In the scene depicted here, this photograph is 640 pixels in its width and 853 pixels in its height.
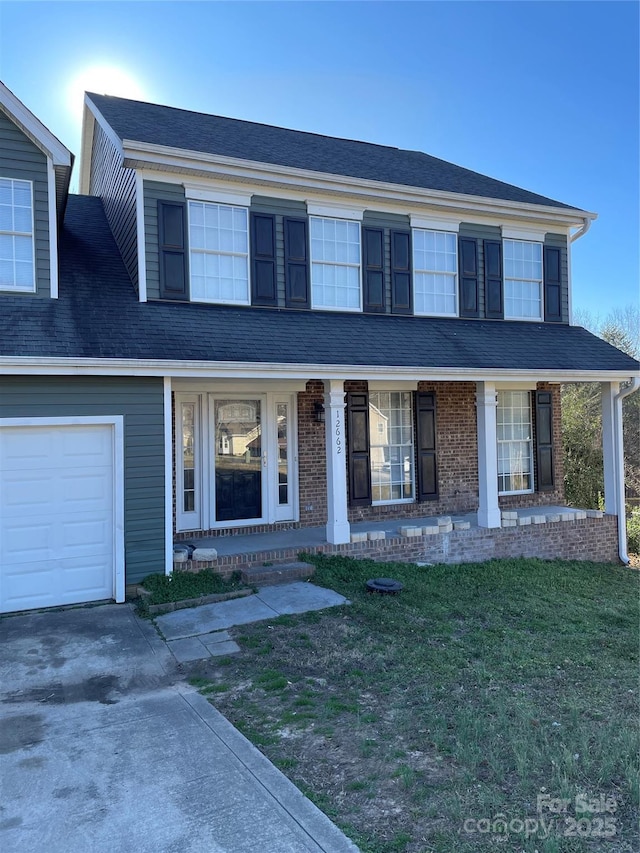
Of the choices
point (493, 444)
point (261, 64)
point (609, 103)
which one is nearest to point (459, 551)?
point (493, 444)

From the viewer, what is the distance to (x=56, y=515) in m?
6.92

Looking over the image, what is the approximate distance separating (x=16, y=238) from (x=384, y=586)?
632 cm

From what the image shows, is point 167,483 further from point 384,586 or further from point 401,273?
point 401,273

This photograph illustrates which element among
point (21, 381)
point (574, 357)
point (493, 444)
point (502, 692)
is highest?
point (574, 357)

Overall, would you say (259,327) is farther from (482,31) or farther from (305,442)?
(482,31)

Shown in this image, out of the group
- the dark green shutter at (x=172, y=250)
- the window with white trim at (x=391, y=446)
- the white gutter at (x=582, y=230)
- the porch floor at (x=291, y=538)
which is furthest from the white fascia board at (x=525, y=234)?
the dark green shutter at (x=172, y=250)

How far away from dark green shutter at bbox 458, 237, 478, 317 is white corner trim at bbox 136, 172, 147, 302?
18.2 feet

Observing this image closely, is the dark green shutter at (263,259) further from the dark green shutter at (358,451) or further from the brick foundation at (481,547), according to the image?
the brick foundation at (481,547)

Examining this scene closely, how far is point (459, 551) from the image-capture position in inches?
371

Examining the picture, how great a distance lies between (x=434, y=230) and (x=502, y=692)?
805 centimetres

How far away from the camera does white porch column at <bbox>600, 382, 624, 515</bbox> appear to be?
1070cm

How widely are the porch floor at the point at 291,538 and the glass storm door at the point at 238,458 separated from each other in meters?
0.49

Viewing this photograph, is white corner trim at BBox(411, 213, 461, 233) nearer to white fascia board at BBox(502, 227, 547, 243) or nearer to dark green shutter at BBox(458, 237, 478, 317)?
dark green shutter at BBox(458, 237, 478, 317)

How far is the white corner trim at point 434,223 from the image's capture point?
33.8 feet
